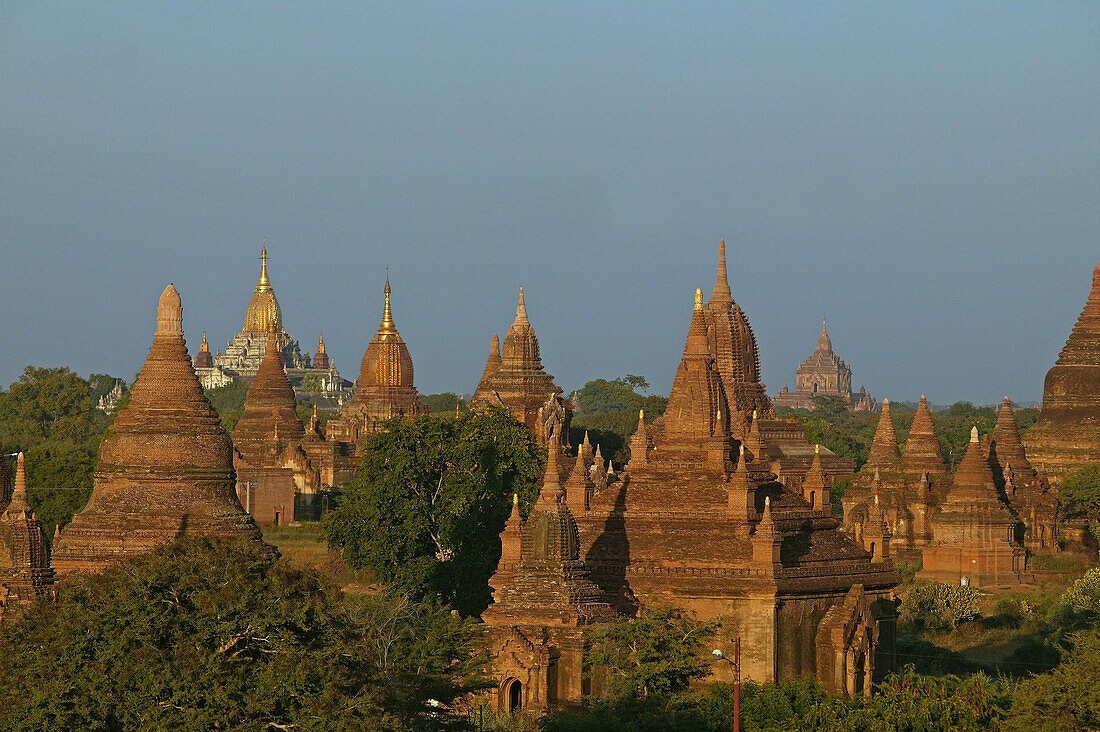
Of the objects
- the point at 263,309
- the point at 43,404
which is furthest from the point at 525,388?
the point at 263,309

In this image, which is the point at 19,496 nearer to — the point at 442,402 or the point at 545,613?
the point at 545,613

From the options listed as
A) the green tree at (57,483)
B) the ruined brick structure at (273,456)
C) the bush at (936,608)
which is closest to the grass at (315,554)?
the ruined brick structure at (273,456)

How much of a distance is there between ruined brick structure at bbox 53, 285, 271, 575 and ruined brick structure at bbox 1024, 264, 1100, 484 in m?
43.2

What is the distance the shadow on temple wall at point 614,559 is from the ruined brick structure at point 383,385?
52.8 meters

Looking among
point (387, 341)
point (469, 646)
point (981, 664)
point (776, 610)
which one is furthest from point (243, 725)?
point (387, 341)

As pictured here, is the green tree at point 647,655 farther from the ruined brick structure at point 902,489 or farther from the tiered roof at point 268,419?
the tiered roof at point 268,419

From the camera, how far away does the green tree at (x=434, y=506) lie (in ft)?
180

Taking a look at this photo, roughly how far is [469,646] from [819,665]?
682 cm

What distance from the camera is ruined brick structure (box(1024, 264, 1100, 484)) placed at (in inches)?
3206

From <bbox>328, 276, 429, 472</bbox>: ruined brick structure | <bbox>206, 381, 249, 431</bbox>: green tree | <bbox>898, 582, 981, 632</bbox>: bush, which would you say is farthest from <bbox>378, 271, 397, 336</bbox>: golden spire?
<bbox>206, 381, 249, 431</bbox>: green tree

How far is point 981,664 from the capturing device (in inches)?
1946

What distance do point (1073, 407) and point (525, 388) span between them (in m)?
19.3

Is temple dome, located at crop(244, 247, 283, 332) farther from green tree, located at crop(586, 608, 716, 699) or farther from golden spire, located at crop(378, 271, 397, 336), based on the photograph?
green tree, located at crop(586, 608, 716, 699)

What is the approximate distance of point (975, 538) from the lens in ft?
218
